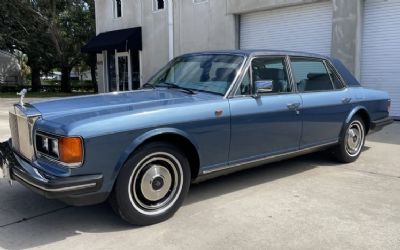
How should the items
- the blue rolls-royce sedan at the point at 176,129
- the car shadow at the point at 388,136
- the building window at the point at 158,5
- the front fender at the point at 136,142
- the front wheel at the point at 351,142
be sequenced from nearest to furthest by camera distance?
the blue rolls-royce sedan at the point at 176,129
the front fender at the point at 136,142
the front wheel at the point at 351,142
the car shadow at the point at 388,136
the building window at the point at 158,5

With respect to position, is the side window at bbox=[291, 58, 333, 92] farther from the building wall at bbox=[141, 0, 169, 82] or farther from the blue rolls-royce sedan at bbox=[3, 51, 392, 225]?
the building wall at bbox=[141, 0, 169, 82]

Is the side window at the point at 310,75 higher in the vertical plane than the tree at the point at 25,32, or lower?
lower

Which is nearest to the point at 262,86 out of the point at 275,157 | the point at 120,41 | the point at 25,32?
the point at 275,157

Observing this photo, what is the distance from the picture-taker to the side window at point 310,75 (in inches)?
221

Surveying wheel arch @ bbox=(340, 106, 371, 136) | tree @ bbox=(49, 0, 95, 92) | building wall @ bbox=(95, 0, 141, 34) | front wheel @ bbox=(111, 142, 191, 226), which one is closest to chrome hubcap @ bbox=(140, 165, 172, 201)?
front wheel @ bbox=(111, 142, 191, 226)

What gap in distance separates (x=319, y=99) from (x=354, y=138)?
4.01 ft

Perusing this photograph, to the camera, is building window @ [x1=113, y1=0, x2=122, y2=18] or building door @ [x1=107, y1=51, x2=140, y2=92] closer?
building door @ [x1=107, y1=51, x2=140, y2=92]

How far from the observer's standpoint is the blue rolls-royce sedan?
12.3 feet

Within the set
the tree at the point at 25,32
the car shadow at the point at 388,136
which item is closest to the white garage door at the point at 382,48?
the car shadow at the point at 388,136

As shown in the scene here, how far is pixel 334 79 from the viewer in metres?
6.28

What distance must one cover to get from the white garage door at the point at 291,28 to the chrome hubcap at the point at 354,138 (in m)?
6.31

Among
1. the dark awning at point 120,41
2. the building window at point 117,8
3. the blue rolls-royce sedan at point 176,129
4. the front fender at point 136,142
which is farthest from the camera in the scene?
the building window at point 117,8

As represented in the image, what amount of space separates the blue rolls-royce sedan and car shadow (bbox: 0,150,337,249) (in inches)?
14.8

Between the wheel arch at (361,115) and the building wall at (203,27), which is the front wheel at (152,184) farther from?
the building wall at (203,27)
